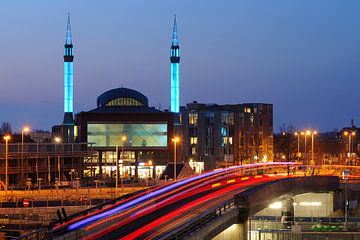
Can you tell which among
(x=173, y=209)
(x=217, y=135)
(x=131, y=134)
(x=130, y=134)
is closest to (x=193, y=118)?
(x=217, y=135)

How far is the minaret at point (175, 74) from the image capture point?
5965 inches

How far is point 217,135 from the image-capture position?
150875mm

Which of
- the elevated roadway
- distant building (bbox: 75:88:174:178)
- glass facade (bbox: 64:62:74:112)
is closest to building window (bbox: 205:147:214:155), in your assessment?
distant building (bbox: 75:88:174:178)

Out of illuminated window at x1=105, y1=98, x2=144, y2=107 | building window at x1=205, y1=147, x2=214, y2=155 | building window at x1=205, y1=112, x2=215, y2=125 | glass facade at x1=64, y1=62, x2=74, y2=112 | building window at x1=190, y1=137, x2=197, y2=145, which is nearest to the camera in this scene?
building window at x1=205, y1=147, x2=214, y2=155

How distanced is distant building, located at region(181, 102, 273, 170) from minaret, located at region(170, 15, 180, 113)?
3.94 m

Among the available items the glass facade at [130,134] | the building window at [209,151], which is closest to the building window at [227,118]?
the building window at [209,151]

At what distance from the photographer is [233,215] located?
134 feet

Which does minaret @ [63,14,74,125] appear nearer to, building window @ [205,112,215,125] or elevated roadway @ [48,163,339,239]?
building window @ [205,112,215,125]

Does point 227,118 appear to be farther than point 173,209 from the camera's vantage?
Yes

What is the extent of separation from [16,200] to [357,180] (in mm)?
38312

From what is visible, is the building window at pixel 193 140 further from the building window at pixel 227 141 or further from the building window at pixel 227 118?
the building window at pixel 227 118

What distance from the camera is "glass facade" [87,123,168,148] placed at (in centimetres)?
13775

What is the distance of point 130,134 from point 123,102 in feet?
46.2

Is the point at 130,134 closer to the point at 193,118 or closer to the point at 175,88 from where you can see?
the point at 193,118
